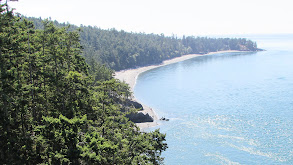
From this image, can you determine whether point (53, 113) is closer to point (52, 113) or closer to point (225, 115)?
point (52, 113)

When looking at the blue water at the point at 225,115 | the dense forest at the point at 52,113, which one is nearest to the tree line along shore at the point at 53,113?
the dense forest at the point at 52,113

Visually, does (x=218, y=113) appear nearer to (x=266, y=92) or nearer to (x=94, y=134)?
(x=266, y=92)

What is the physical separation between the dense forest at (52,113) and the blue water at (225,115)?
32203 mm

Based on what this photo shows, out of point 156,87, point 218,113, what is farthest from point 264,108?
point 156,87

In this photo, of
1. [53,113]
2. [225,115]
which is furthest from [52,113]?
[225,115]

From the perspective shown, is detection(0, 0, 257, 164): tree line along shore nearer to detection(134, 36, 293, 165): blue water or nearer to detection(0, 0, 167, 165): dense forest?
detection(0, 0, 167, 165): dense forest

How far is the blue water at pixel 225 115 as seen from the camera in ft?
203

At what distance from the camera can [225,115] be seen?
87.8m

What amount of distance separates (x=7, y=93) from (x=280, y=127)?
73355 millimetres

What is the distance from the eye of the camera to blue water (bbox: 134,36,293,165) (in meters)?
61.8

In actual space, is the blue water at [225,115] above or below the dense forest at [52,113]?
below

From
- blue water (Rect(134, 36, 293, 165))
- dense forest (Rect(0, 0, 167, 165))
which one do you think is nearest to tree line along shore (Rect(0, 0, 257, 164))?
dense forest (Rect(0, 0, 167, 165))

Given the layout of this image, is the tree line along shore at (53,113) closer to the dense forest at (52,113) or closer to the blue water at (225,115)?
the dense forest at (52,113)

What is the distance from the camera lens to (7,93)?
27.0 m
